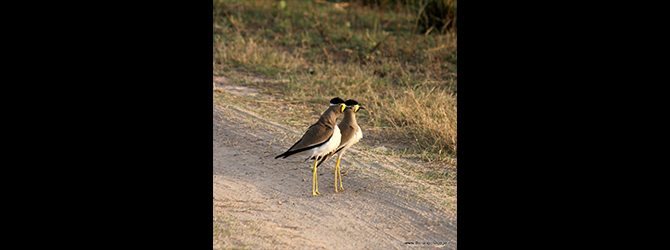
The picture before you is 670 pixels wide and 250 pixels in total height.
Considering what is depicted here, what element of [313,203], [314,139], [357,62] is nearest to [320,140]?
[314,139]

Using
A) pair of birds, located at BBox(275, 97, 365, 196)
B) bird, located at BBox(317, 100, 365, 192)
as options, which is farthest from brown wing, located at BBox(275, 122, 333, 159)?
bird, located at BBox(317, 100, 365, 192)

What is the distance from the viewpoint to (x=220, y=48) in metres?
8.30

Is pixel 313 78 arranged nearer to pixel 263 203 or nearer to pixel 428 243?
pixel 263 203

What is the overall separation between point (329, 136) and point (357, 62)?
448 cm

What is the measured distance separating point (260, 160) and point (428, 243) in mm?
1753

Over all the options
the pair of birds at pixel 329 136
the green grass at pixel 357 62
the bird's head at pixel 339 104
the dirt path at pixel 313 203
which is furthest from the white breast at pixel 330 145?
the green grass at pixel 357 62

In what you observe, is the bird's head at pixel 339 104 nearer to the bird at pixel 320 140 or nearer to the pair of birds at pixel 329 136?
the pair of birds at pixel 329 136

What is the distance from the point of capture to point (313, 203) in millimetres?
4090

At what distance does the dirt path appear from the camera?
355 cm

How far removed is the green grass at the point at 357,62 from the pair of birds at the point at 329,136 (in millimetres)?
1244

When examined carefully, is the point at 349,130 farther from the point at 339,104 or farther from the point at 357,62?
the point at 357,62

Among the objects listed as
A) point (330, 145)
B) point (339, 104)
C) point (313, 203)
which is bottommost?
point (313, 203)

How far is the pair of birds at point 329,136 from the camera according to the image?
12.8ft

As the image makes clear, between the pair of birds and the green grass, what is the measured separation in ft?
Result: 4.08
